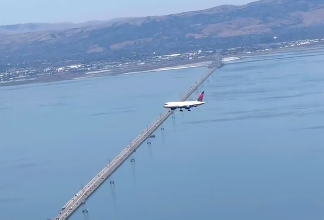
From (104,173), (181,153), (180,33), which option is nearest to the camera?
(104,173)

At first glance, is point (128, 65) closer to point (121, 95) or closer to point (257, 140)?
point (121, 95)

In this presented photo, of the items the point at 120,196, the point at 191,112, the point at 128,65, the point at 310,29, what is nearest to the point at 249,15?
the point at 310,29

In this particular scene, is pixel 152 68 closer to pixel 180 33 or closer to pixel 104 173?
pixel 180 33

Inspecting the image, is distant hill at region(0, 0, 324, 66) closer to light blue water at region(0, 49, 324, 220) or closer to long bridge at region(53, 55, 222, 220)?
light blue water at region(0, 49, 324, 220)

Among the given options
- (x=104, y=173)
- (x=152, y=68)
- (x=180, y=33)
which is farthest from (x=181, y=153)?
(x=180, y=33)

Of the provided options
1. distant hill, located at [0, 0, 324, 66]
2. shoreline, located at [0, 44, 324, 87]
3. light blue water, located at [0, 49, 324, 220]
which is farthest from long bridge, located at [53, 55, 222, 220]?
distant hill, located at [0, 0, 324, 66]
